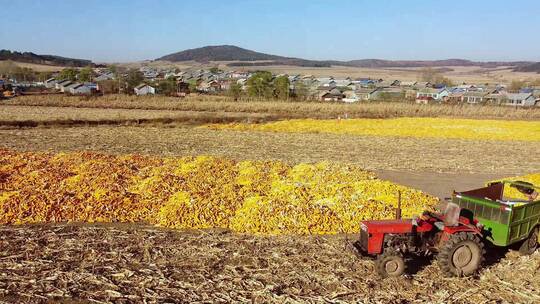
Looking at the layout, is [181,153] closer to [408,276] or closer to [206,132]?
[206,132]

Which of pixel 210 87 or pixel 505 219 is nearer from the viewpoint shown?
pixel 505 219

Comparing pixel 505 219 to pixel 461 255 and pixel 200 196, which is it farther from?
pixel 200 196

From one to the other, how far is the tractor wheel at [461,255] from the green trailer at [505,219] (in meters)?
0.79

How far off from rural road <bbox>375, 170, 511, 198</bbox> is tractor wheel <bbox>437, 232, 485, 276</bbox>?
258 inches

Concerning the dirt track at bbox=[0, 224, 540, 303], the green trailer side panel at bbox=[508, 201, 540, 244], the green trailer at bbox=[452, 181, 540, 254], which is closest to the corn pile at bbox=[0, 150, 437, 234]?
the dirt track at bbox=[0, 224, 540, 303]

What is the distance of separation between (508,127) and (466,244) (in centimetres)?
3505

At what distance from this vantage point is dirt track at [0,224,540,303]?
705 cm

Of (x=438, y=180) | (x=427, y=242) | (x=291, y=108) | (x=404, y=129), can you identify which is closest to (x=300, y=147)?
(x=438, y=180)

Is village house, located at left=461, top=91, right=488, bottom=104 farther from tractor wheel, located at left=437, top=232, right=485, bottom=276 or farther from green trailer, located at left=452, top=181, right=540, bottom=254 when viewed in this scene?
tractor wheel, located at left=437, top=232, right=485, bottom=276

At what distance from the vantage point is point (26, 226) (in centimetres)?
1018

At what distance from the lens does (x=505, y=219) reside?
8.16m

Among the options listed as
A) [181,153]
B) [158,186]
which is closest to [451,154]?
[181,153]

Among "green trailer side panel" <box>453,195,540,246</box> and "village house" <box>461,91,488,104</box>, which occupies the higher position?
"green trailer side panel" <box>453,195,540,246</box>

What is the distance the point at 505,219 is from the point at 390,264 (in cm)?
253
